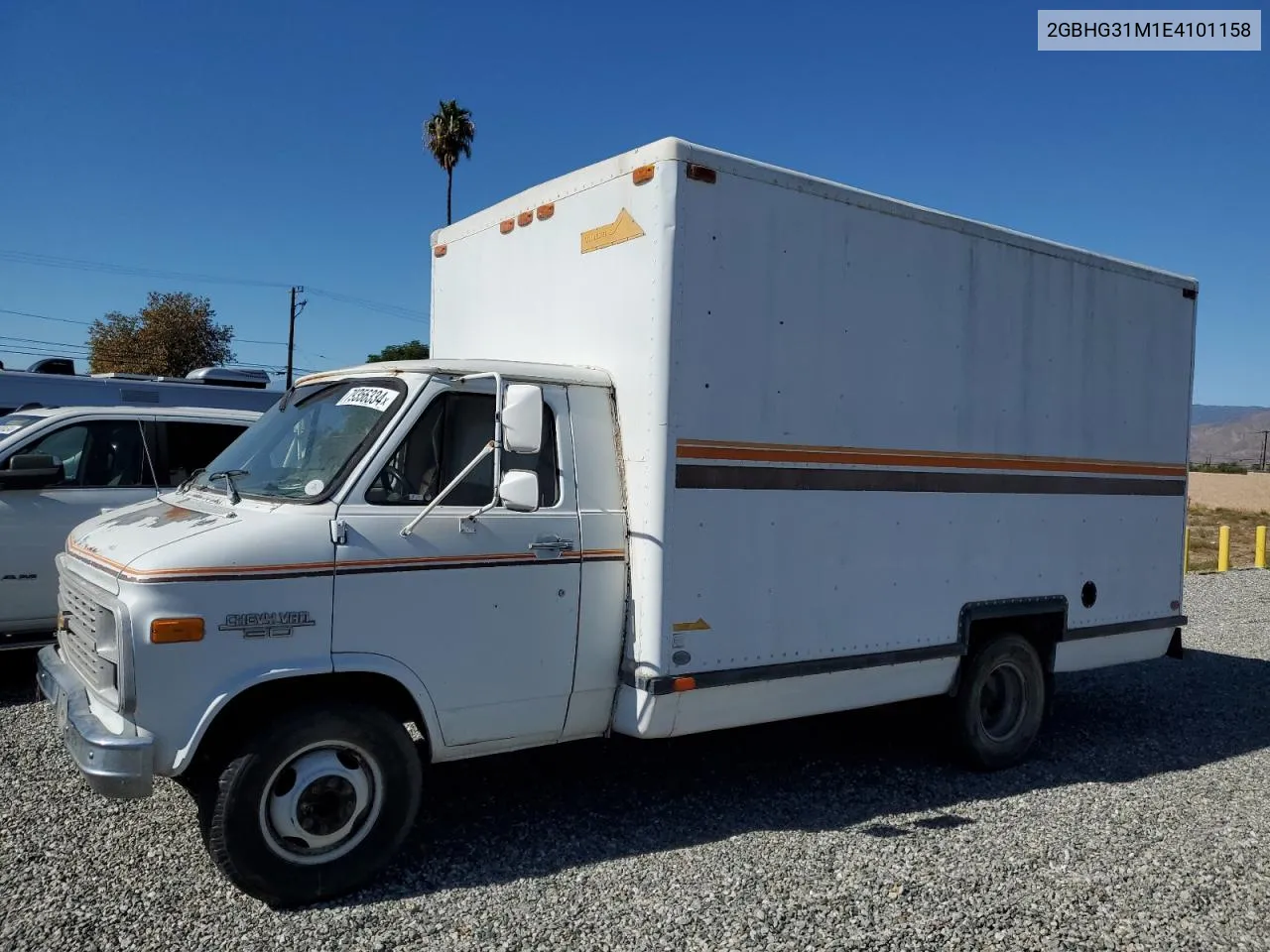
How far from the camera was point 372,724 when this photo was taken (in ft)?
14.2

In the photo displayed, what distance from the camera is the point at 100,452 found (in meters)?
7.64

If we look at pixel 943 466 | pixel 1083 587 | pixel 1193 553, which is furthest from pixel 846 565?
pixel 1193 553

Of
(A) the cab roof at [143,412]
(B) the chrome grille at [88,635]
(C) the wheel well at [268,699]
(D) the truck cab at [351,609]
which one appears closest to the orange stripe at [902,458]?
(D) the truck cab at [351,609]

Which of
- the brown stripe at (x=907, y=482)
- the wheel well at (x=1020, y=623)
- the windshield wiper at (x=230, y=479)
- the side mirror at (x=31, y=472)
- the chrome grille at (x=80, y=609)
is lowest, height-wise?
the wheel well at (x=1020, y=623)

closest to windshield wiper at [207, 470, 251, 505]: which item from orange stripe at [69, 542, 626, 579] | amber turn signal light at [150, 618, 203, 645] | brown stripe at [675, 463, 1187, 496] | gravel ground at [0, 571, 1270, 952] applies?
orange stripe at [69, 542, 626, 579]

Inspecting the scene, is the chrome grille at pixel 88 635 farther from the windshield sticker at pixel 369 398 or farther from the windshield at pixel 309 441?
the windshield sticker at pixel 369 398

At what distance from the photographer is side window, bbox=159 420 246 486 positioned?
25.9ft

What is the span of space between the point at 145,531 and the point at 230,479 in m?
0.49

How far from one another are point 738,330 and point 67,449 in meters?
5.26

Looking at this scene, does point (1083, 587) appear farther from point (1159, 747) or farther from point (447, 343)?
point (447, 343)

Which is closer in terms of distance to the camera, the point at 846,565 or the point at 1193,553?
the point at 846,565

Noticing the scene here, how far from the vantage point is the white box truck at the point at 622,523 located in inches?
164

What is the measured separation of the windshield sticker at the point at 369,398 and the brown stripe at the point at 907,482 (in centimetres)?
137

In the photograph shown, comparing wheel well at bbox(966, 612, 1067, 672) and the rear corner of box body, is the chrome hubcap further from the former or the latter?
wheel well at bbox(966, 612, 1067, 672)
